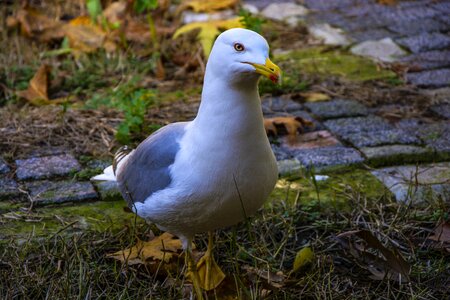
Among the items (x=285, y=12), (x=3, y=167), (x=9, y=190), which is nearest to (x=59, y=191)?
(x=9, y=190)

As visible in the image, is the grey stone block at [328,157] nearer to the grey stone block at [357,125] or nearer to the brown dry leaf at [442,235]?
the grey stone block at [357,125]

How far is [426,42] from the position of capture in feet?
18.6

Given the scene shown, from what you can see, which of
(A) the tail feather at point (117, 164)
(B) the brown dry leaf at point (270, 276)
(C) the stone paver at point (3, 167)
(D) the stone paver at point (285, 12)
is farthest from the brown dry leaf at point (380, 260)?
(D) the stone paver at point (285, 12)

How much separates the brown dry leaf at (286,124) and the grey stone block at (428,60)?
132cm

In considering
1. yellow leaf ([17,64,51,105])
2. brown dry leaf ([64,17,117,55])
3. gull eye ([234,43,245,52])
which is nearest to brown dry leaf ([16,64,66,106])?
yellow leaf ([17,64,51,105])

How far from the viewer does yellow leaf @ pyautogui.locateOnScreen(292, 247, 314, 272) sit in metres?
2.93

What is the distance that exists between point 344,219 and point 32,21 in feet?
11.9

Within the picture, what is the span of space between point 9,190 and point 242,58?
1.60 m

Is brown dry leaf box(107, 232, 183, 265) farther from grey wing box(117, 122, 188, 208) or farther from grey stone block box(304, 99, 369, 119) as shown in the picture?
grey stone block box(304, 99, 369, 119)

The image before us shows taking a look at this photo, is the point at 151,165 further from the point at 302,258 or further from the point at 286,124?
the point at 286,124

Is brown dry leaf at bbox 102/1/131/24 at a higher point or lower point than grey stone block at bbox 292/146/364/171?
higher

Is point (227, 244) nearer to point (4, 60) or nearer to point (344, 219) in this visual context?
point (344, 219)

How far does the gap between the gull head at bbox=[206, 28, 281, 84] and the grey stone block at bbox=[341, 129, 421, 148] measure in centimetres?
163

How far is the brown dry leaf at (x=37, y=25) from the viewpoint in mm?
5836
